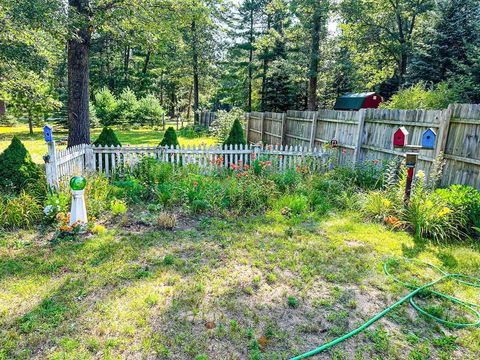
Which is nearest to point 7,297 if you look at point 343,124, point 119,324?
point 119,324

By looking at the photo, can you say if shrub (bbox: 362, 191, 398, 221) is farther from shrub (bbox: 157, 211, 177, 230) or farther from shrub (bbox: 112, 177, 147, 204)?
shrub (bbox: 112, 177, 147, 204)

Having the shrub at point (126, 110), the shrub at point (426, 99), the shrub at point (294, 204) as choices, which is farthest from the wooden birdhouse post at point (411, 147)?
the shrub at point (126, 110)

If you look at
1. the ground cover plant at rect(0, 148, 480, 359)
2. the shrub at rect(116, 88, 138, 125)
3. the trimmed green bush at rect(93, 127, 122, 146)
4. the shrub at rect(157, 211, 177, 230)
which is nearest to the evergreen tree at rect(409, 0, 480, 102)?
the ground cover plant at rect(0, 148, 480, 359)

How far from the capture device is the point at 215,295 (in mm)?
3121

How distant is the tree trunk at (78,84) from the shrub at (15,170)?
260cm

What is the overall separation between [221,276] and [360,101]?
52.9 feet

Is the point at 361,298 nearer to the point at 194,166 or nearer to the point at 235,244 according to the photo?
the point at 235,244

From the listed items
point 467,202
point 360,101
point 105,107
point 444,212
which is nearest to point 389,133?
point 467,202

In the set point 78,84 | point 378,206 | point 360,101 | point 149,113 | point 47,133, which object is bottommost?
point 378,206

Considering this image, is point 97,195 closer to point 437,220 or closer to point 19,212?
point 19,212

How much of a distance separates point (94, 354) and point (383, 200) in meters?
4.54

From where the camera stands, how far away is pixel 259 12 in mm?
21266

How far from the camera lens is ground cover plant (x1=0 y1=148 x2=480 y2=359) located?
2.51m

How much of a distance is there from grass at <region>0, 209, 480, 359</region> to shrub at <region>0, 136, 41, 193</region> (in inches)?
50.0
